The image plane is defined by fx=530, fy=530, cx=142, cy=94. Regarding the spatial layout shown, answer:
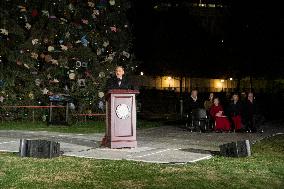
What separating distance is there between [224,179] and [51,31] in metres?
16.0

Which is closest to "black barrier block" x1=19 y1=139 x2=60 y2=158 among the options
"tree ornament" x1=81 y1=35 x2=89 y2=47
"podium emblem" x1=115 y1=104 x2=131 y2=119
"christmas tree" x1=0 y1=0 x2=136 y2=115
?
"podium emblem" x1=115 y1=104 x2=131 y2=119

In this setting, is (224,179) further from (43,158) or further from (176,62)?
(176,62)

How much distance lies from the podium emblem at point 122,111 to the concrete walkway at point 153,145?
788 mm

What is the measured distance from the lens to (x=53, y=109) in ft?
72.9

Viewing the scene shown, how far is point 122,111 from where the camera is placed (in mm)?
12602

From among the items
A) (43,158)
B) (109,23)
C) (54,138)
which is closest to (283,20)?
(109,23)

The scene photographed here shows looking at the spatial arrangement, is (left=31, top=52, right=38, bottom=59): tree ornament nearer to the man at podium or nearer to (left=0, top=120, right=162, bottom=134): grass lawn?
(left=0, top=120, right=162, bottom=134): grass lawn

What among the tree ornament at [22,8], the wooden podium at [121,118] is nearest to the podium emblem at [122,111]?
the wooden podium at [121,118]

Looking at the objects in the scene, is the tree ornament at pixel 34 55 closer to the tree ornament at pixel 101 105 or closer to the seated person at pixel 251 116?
the tree ornament at pixel 101 105

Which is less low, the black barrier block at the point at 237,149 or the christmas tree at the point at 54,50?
the christmas tree at the point at 54,50

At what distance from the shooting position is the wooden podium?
12555mm

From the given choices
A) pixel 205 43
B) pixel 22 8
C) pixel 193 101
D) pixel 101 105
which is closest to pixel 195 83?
pixel 205 43

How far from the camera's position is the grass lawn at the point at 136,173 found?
8.14m

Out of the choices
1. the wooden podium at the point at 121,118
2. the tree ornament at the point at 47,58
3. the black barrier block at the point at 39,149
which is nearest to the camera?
the black barrier block at the point at 39,149
